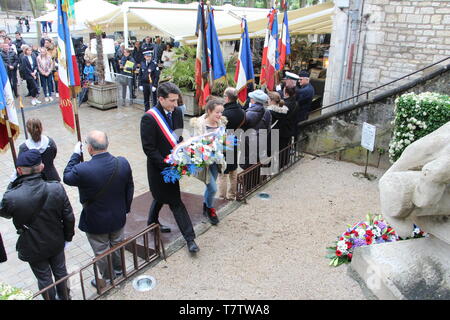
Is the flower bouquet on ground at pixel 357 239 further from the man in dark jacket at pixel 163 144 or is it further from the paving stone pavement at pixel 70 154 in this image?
the paving stone pavement at pixel 70 154

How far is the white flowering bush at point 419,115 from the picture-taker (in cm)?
640

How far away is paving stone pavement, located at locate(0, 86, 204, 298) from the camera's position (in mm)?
5105

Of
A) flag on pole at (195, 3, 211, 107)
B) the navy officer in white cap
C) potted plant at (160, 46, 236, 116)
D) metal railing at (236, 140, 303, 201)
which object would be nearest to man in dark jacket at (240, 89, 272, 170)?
metal railing at (236, 140, 303, 201)

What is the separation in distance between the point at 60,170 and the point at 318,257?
18.8 ft

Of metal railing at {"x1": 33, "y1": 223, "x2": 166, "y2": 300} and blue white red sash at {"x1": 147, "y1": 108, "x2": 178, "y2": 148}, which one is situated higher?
blue white red sash at {"x1": 147, "y1": 108, "x2": 178, "y2": 148}

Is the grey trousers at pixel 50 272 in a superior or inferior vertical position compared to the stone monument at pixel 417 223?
inferior

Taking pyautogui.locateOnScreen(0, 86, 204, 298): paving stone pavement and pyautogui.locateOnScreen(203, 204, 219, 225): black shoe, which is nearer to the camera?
pyautogui.locateOnScreen(0, 86, 204, 298): paving stone pavement

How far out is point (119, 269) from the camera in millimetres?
4594

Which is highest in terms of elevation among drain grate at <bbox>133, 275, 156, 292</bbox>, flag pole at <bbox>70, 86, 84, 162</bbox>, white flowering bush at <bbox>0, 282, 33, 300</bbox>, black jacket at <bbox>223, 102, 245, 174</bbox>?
flag pole at <bbox>70, 86, 84, 162</bbox>

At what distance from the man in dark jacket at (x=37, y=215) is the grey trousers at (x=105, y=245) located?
0.37 meters

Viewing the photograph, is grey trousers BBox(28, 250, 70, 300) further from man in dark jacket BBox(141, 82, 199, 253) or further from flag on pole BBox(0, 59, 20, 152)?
flag on pole BBox(0, 59, 20, 152)

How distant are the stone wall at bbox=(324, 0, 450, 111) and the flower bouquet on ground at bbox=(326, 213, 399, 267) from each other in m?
5.40

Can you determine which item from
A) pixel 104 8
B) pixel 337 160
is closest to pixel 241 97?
pixel 337 160

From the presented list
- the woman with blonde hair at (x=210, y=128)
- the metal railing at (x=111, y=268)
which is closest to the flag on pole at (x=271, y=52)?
the woman with blonde hair at (x=210, y=128)
